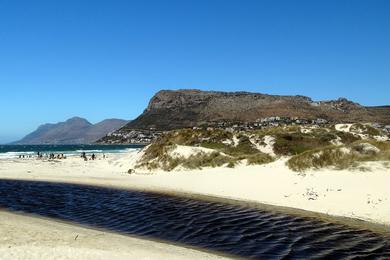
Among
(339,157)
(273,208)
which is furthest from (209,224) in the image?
(339,157)

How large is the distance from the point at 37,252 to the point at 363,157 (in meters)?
24.0

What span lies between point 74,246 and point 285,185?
18.4m

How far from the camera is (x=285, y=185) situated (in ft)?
100

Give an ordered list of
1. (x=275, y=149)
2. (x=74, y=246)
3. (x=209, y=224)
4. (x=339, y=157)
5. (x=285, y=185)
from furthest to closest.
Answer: (x=275, y=149), (x=339, y=157), (x=285, y=185), (x=209, y=224), (x=74, y=246)

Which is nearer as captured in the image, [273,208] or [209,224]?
[209,224]

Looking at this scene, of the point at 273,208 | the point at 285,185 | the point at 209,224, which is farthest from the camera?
the point at 285,185

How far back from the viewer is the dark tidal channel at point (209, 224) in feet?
56.1

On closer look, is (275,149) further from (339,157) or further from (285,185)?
(285,185)

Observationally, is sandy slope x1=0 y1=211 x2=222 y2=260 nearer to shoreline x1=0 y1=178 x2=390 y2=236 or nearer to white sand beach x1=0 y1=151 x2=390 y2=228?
shoreline x1=0 y1=178 x2=390 y2=236

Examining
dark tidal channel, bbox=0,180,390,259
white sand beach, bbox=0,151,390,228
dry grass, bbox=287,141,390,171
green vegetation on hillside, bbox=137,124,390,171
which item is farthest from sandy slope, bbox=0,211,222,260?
green vegetation on hillside, bbox=137,124,390,171

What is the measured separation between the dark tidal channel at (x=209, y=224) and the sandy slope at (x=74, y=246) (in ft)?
6.55

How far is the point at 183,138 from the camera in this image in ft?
202

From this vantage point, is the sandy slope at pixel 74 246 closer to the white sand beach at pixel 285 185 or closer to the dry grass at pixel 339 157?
the white sand beach at pixel 285 185

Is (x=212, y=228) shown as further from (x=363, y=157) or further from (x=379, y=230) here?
(x=363, y=157)
